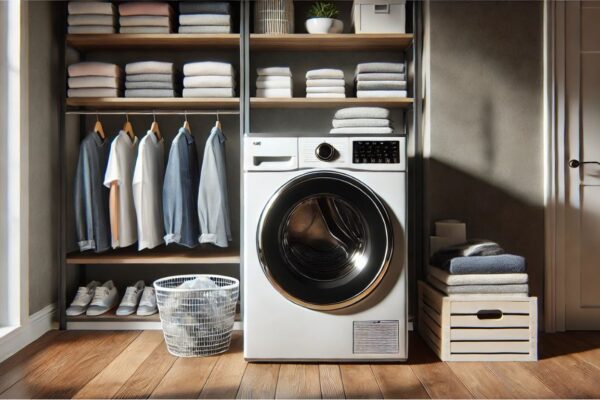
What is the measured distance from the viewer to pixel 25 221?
7.96 ft

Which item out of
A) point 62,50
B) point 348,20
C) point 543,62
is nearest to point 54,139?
point 62,50

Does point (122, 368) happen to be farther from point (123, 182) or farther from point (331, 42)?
point (331, 42)

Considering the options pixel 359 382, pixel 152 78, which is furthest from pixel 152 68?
pixel 359 382

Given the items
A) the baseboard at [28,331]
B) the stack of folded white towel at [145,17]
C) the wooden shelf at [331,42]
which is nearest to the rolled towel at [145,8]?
the stack of folded white towel at [145,17]

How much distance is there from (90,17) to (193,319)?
159cm

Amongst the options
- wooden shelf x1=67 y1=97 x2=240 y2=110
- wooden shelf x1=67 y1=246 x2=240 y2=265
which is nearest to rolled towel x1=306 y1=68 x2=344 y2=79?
wooden shelf x1=67 y1=97 x2=240 y2=110

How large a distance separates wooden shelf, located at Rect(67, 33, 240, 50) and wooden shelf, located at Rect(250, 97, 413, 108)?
348 mm

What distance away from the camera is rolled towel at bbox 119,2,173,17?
2.73 m

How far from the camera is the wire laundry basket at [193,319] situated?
2.31 m

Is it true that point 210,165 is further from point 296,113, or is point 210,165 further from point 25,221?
point 25,221

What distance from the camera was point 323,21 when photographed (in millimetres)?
2746

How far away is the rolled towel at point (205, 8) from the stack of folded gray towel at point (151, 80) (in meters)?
0.29

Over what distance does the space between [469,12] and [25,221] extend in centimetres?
234

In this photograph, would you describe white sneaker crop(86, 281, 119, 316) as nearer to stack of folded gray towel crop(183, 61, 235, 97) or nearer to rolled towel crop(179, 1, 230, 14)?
stack of folded gray towel crop(183, 61, 235, 97)
